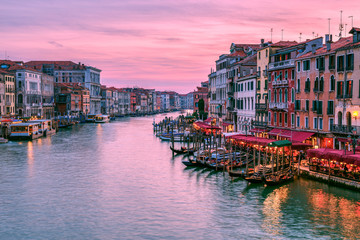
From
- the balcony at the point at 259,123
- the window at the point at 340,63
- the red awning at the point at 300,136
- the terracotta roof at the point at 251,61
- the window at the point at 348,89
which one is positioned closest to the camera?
the window at the point at 348,89

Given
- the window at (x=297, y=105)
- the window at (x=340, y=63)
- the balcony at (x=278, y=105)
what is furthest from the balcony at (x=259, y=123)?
the window at (x=340, y=63)

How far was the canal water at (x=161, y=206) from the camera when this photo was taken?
64.3ft

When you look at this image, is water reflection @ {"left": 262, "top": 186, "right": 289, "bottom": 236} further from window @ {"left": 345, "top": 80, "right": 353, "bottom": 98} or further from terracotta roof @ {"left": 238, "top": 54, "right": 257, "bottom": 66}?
terracotta roof @ {"left": 238, "top": 54, "right": 257, "bottom": 66}

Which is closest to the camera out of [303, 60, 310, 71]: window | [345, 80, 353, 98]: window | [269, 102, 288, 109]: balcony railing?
[345, 80, 353, 98]: window

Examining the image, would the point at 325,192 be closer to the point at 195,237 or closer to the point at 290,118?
the point at 195,237

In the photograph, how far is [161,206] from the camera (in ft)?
77.4

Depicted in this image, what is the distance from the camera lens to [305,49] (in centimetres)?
3738

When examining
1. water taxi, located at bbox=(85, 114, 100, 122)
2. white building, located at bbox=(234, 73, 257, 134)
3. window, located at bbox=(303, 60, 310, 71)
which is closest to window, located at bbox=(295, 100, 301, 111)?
window, located at bbox=(303, 60, 310, 71)

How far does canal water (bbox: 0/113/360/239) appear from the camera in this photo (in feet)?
64.3

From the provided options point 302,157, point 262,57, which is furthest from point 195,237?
point 262,57

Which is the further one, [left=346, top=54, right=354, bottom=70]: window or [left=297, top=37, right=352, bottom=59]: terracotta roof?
[left=297, top=37, right=352, bottom=59]: terracotta roof

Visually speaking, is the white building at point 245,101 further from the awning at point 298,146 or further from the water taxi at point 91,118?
the water taxi at point 91,118

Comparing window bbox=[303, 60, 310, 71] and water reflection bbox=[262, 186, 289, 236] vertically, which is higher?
window bbox=[303, 60, 310, 71]

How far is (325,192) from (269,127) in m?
17.4
